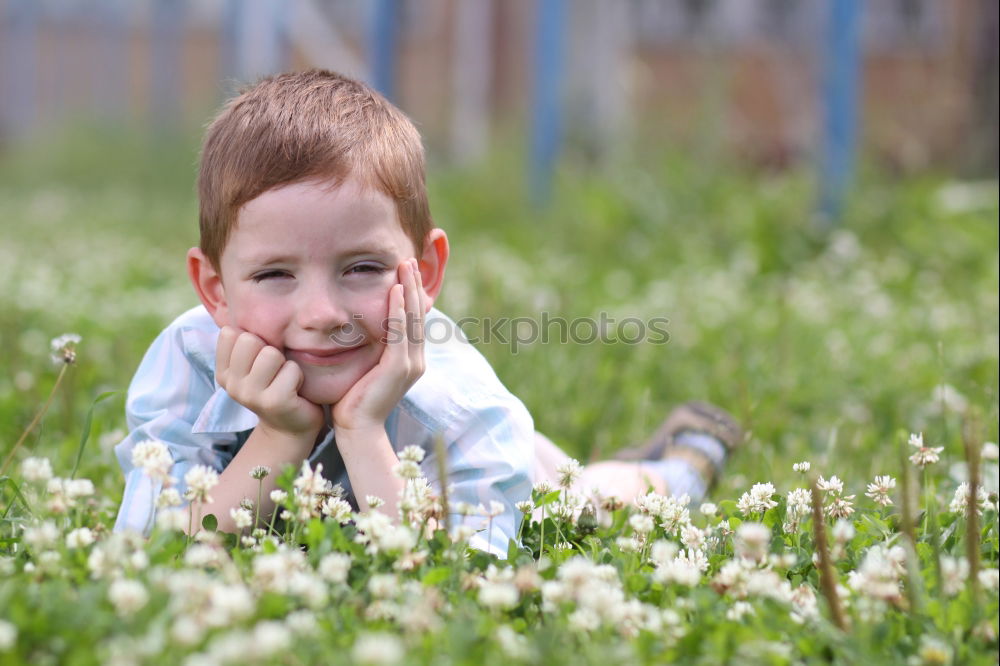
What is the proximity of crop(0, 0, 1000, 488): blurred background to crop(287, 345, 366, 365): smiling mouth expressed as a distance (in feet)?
1.19

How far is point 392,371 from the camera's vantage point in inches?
92.3

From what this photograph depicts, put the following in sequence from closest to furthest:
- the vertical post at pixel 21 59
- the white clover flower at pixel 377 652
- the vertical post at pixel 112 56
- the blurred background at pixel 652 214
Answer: the white clover flower at pixel 377 652
the blurred background at pixel 652 214
the vertical post at pixel 112 56
the vertical post at pixel 21 59

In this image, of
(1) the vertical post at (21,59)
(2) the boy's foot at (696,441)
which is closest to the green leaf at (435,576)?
(2) the boy's foot at (696,441)

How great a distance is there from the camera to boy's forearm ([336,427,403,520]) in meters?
2.31

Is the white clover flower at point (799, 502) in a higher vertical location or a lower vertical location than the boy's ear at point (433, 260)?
lower

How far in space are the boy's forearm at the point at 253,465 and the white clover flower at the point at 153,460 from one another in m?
0.38

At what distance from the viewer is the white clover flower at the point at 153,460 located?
6.32 feet

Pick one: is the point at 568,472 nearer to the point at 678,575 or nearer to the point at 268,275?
the point at 678,575

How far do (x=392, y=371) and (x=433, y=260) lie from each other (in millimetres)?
414

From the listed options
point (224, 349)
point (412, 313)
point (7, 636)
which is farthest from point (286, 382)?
point (7, 636)

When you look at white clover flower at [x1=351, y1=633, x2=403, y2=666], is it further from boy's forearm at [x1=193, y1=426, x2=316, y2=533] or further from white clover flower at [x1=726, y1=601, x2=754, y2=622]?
boy's forearm at [x1=193, y1=426, x2=316, y2=533]

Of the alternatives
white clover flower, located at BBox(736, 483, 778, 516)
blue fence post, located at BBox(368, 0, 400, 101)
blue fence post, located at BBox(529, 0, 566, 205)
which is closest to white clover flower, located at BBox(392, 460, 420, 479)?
white clover flower, located at BBox(736, 483, 778, 516)

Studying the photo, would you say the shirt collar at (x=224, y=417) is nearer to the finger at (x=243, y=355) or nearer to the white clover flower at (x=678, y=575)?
the finger at (x=243, y=355)

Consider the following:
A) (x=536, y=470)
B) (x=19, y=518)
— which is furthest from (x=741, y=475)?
(x=19, y=518)
